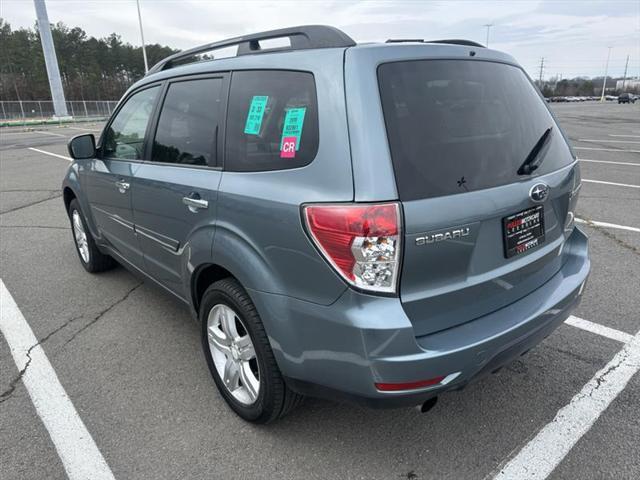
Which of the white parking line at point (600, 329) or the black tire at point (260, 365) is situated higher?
the black tire at point (260, 365)

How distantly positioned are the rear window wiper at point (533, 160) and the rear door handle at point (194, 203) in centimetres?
153

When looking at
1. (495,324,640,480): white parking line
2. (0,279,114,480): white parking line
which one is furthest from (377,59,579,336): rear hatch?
(0,279,114,480): white parking line

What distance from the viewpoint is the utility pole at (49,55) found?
1224 inches

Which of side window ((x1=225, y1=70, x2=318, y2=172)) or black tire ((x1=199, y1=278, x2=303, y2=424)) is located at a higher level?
side window ((x1=225, y1=70, x2=318, y2=172))

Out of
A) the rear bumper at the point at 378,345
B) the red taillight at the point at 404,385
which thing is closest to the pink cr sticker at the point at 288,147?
the rear bumper at the point at 378,345

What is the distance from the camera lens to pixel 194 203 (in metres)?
2.54

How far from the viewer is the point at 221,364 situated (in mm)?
2697

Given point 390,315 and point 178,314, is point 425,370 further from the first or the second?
point 178,314

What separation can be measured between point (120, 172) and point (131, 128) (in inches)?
13.2

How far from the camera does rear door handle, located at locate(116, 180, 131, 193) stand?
3341 mm

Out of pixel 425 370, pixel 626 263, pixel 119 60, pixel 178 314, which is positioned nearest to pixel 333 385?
pixel 425 370

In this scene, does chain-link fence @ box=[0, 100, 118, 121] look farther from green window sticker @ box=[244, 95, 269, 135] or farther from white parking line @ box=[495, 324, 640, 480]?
white parking line @ box=[495, 324, 640, 480]

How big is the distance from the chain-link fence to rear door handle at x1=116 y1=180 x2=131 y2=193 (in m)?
39.0

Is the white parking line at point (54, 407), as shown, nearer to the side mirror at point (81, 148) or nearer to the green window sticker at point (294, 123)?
the side mirror at point (81, 148)
